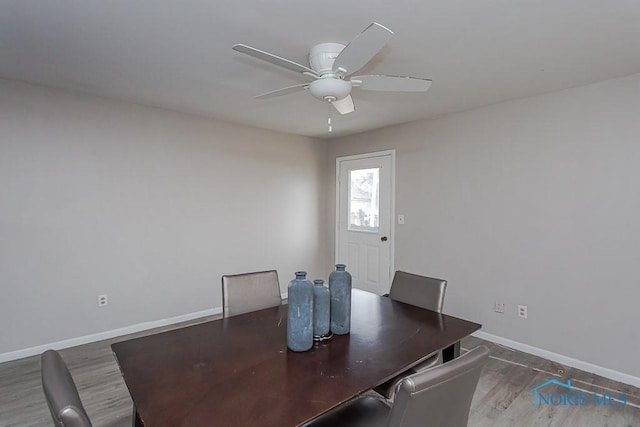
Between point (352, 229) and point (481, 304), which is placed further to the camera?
point (352, 229)

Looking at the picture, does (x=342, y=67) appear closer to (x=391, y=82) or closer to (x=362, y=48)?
(x=362, y=48)

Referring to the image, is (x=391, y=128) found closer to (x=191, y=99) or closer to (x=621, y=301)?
(x=191, y=99)

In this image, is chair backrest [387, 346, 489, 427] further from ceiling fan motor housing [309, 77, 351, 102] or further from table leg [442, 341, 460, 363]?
ceiling fan motor housing [309, 77, 351, 102]

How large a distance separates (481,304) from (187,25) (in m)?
3.38

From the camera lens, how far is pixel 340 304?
5.21ft

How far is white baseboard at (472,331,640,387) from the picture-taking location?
250 cm

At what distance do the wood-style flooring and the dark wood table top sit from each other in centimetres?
92

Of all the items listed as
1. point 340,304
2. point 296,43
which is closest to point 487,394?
point 340,304

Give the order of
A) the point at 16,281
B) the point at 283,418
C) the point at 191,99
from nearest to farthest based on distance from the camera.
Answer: the point at 283,418 < the point at 16,281 < the point at 191,99

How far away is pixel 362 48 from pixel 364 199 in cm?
311

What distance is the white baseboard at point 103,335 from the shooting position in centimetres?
278

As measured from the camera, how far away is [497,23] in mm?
1812

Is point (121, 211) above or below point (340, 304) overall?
above

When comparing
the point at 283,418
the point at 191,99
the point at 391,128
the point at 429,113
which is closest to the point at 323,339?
the point at 283,418
